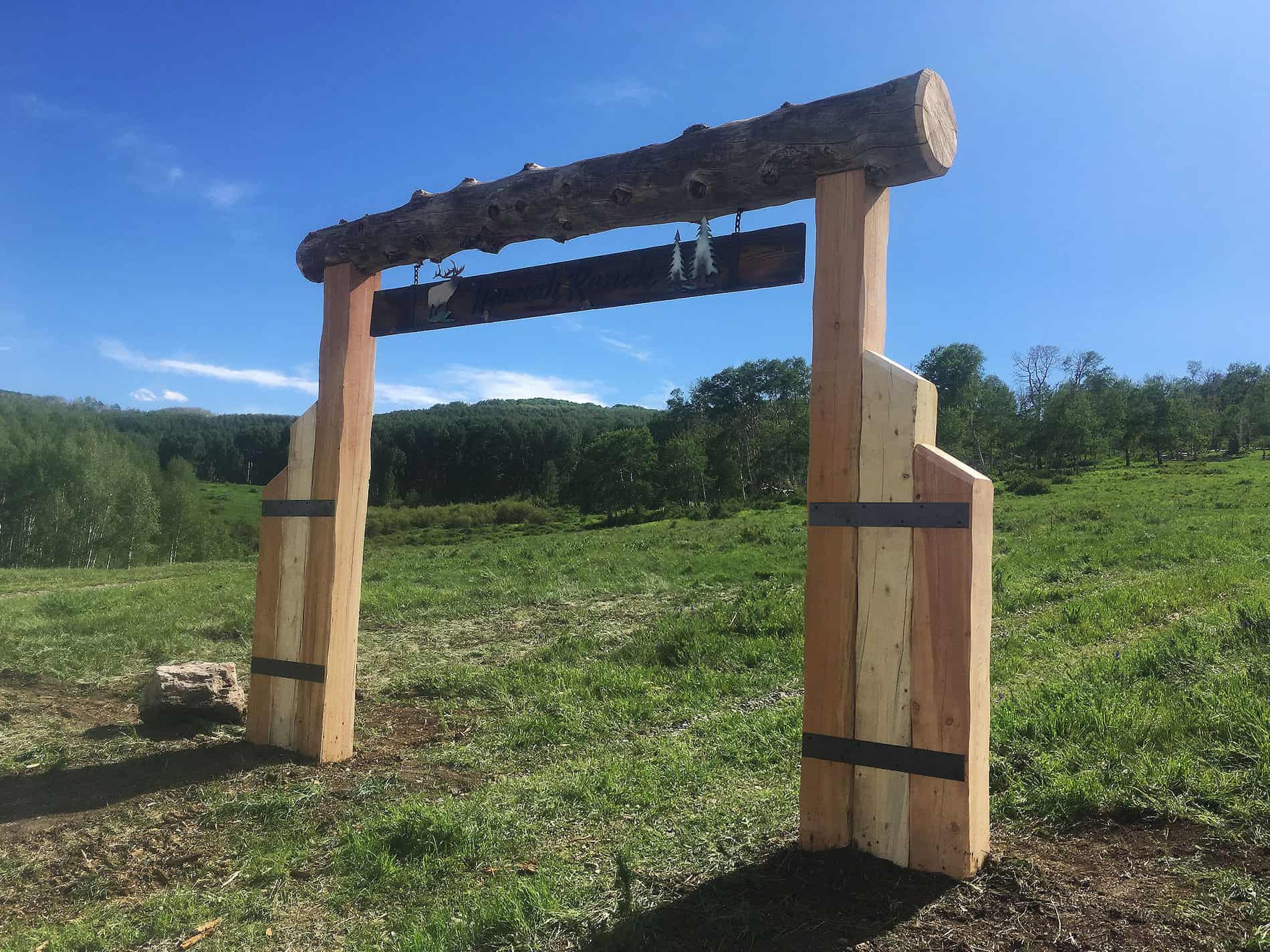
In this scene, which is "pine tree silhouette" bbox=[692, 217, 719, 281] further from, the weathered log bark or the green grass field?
the green grass field

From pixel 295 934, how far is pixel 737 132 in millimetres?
4061

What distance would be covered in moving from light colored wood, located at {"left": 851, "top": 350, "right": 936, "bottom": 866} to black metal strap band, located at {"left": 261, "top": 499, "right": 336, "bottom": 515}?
358cm

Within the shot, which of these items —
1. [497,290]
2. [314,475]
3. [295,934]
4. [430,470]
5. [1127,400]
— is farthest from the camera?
[430,470]

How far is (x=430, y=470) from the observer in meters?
91.2

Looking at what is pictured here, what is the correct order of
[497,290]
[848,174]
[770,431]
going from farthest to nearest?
[770,431], [497,290], [848,174]

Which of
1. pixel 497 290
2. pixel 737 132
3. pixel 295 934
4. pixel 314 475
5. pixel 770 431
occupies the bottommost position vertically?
pixel 295 934

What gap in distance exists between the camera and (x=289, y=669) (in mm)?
5164

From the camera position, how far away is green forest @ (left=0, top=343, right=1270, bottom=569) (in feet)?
172

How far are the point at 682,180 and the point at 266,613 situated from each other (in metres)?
3.97

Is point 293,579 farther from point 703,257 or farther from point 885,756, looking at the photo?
point 885,756

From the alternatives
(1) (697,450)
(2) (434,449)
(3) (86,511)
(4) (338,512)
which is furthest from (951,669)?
(2) (434,449)

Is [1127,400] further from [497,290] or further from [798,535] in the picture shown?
[497,290]

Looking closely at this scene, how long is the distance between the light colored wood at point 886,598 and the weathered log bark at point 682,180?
100 cm

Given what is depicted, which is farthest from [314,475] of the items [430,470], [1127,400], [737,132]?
[430,470]
